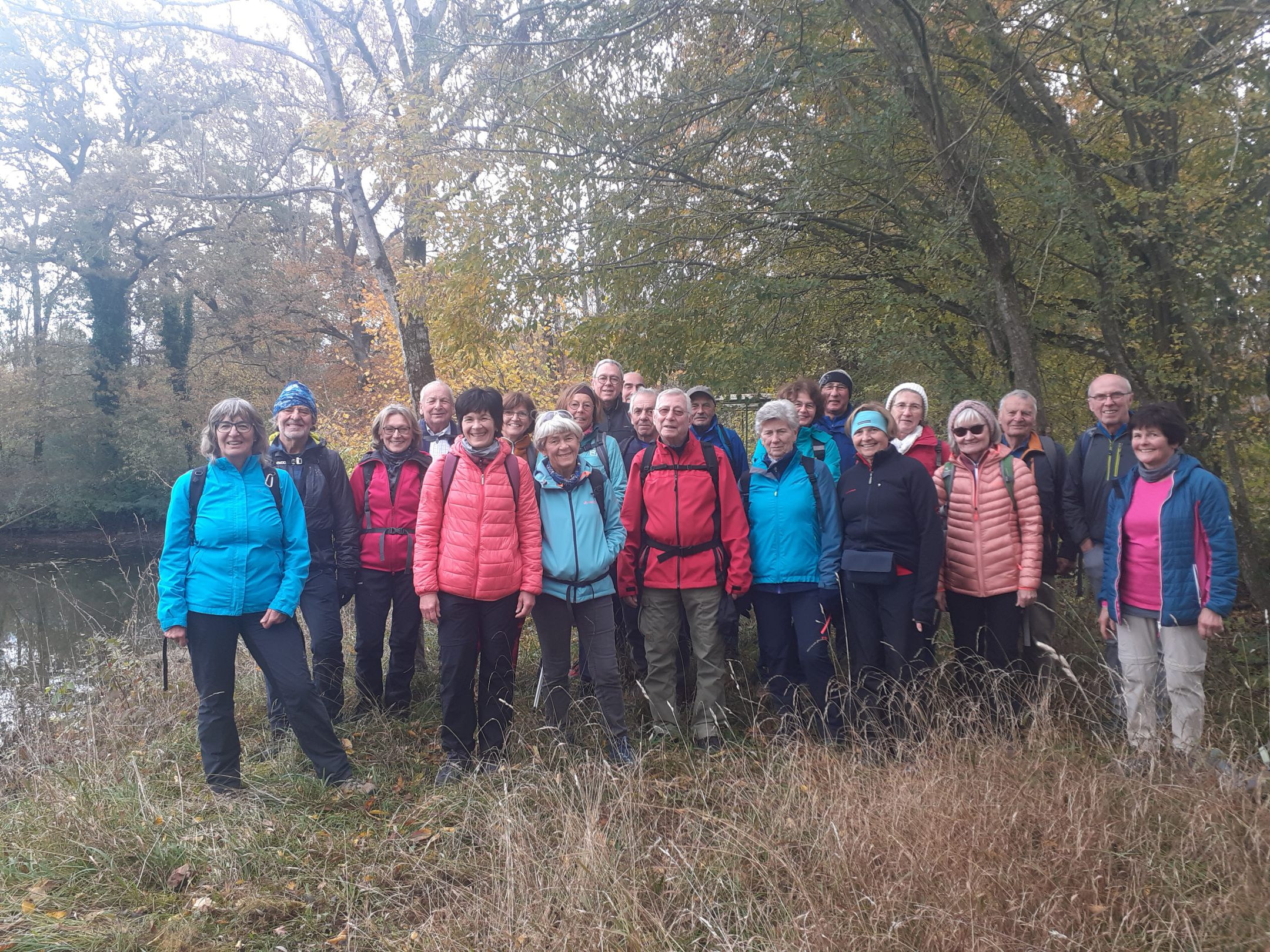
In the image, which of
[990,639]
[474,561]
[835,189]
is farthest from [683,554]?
[835,189]

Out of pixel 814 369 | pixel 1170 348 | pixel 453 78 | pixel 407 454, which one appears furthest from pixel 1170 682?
pixel 453 78

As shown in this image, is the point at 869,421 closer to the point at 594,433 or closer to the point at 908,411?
the point at 908,411

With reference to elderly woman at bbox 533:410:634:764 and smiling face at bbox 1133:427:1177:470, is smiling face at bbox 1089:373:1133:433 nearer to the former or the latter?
smiling face at bbox 1133:427:1177:470

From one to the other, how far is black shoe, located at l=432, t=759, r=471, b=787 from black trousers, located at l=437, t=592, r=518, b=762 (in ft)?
0.12

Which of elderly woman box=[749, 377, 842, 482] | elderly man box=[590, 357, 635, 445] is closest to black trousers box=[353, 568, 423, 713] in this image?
elderly man box=[590, 357, 635, 445]

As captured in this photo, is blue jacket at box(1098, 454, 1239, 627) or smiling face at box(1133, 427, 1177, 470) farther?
smiling face at box(1133, 427, 1177, 470)

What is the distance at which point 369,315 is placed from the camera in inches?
607

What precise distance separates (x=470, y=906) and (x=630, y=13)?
18.7 ft

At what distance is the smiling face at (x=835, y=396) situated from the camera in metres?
5.32

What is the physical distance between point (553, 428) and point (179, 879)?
254cm

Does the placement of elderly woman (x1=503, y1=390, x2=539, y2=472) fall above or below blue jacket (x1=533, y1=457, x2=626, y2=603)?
above

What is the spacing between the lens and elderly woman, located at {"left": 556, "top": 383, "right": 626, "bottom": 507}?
476 cm

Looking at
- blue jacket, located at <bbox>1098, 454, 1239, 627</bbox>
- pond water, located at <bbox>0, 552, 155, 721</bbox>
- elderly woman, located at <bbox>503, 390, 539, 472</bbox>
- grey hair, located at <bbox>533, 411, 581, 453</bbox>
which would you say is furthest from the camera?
pond water, located at <bbox>0, 552, 155, 721</bbox>

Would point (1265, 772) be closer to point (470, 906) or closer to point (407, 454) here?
point (470, 906)
